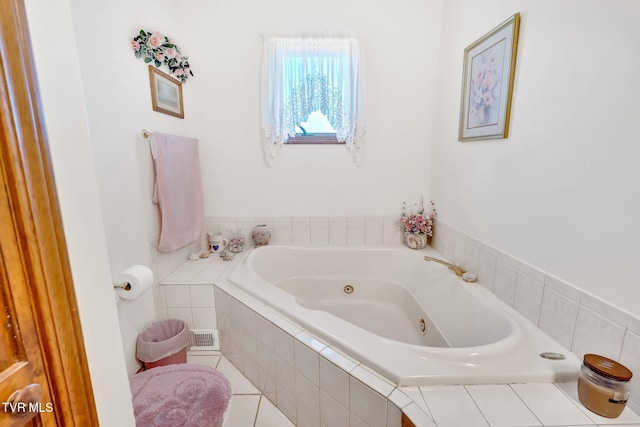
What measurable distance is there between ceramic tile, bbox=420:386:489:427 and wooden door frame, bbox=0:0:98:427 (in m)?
0.91

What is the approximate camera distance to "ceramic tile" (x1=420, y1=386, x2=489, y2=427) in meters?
0.85

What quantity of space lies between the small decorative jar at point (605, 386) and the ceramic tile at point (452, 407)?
34cm

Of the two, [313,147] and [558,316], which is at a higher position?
[313,147]

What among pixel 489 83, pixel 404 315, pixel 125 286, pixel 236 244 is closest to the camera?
pixel 125 286

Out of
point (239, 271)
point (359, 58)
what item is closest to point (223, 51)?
point (359, 58)

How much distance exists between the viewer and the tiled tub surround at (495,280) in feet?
3.08

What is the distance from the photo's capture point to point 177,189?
1867 millimetres

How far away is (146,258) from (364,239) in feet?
5.19

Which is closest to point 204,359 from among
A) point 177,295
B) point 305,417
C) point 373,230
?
point 177,295

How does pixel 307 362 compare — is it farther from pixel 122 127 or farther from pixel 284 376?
pixel 122 127

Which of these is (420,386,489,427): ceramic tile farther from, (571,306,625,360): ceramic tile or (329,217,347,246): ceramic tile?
(329,217,347,246): ceramic tile

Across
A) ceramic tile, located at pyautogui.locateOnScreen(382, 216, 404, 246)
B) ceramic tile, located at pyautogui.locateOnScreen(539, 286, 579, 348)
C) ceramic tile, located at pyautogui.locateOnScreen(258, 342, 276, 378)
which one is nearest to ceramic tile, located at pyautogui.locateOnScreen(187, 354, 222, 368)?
ceramic tile, located at pyautogui.locateOnScreen(258, 342, 276, 378)

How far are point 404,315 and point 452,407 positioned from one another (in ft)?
3.82

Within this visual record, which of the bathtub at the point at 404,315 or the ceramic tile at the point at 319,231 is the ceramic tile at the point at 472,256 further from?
the ceramic tile at the point at 319,231
